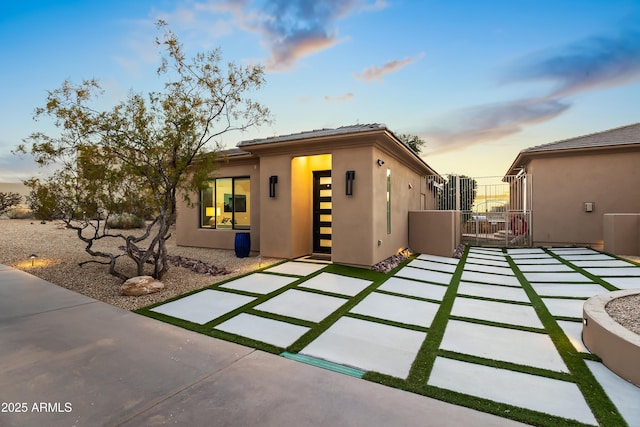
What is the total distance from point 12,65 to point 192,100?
7.50 m

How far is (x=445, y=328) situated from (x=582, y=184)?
36.4 ft

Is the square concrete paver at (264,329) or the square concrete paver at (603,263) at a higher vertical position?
the square concrete paver at (603,263)

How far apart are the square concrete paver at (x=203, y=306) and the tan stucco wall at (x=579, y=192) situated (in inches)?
471

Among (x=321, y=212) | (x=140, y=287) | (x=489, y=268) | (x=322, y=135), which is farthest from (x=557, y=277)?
(x=140, y=287)

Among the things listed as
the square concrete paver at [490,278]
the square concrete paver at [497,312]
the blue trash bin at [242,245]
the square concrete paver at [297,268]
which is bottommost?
the square concrete paver at [497,312]

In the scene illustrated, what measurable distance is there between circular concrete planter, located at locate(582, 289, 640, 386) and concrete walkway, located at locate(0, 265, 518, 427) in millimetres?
1521

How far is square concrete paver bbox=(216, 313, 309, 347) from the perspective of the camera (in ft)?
11.6

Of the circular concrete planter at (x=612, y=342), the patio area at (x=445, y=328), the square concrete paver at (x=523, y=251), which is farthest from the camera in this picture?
the square concrete paver at (x=523, y=251)

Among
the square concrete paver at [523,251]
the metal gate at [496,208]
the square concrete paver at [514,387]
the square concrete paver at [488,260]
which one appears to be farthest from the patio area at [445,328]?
the metal gate at [496,208]

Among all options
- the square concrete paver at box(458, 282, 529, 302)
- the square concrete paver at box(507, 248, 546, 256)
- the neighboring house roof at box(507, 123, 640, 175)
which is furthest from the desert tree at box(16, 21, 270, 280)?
the neighboring house roof at box(507, 123, 640, 175)

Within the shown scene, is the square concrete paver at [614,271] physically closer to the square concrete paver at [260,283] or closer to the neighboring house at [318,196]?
the neighboring house at [318,196]

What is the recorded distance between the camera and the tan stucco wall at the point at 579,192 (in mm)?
10547

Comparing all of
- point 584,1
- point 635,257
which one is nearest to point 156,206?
point 584,1

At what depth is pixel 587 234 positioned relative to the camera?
35.9 feet
